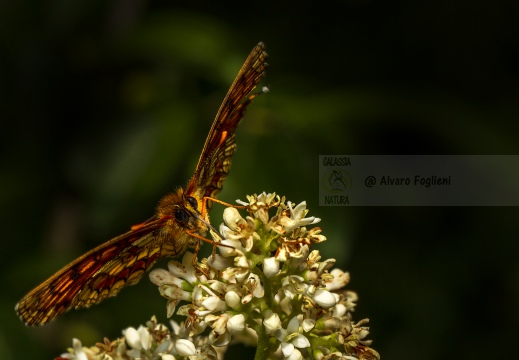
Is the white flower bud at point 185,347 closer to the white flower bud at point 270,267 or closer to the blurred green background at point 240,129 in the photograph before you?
the white flower bud at point 270,267

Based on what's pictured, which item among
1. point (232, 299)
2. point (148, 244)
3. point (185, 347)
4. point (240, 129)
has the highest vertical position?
Answer: point (240, 129)

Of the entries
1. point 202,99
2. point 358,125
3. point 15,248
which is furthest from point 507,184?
point 15,248

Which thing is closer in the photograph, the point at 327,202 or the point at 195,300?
the point at 195,300

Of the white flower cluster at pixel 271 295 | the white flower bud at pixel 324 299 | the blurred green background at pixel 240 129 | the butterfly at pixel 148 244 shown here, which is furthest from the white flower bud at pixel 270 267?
the blurred green background at pixel 240 129

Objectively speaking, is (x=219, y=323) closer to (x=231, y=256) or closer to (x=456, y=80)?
(x=231, y=256)

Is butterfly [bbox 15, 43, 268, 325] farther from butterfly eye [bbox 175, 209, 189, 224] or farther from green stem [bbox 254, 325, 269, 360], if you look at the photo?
green stem [bbox 254, 325, 269, 360]

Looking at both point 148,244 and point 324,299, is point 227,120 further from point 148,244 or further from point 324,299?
point 324,299

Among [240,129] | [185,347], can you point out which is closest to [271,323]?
[185,347]
